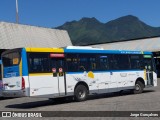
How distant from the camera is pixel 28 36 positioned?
45094 millimetres

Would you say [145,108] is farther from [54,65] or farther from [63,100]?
[63,100]

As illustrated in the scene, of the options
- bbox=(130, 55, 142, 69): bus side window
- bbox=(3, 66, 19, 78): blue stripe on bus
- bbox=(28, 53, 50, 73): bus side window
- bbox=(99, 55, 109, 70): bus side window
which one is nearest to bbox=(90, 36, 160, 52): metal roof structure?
bbox=(130, 55, 142, 69): bus side window

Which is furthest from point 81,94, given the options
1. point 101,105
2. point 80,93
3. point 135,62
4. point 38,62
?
point 135,62

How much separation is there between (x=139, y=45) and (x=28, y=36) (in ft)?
48.6

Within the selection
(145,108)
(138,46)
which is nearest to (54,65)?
(145,108)

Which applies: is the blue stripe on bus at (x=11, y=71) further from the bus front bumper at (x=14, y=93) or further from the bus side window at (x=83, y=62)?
the bus side window at (x=83, y=62)

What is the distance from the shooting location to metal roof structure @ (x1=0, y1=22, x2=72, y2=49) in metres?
41.6

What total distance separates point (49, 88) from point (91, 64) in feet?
11.1

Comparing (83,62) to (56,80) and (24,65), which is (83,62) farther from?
(24,65)

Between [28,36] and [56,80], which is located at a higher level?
[28,36]

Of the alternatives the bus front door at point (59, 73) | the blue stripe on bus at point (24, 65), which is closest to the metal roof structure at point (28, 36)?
the bus front door at point (59, 73)

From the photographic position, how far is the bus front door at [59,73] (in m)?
17.9

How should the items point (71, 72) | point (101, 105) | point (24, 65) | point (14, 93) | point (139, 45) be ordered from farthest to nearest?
point (139, 45) < point (71, 72) < point (14, 93) < point (24, 65) < point (101, 105)

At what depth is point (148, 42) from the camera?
165ft
